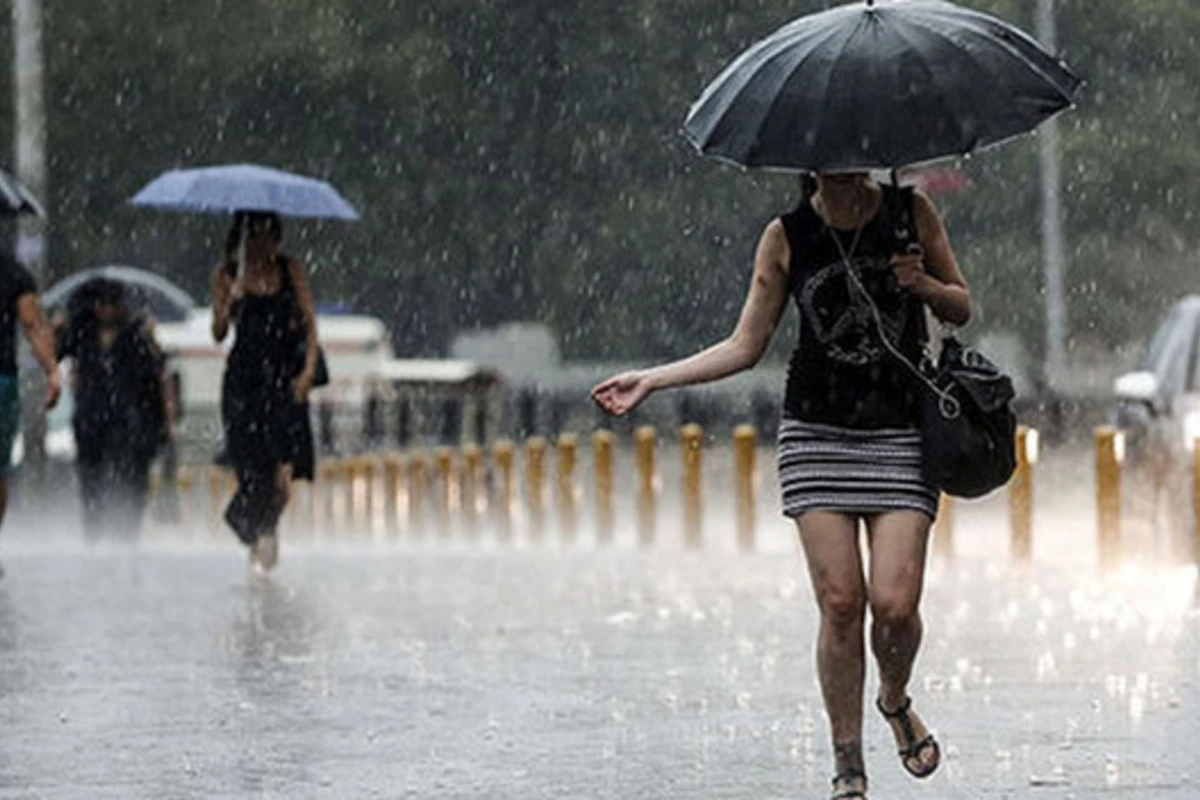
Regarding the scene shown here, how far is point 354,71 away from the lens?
173 feet

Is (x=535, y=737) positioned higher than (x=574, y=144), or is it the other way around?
(x=574, y=144)

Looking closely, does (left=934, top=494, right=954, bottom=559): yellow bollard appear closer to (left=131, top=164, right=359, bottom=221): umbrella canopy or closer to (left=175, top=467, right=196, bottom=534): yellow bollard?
(left=131, top=164, right=359, bottom=221): umbrella canopy

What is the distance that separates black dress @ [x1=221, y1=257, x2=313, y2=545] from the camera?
1755 cm

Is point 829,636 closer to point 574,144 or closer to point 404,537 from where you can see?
point 404,537

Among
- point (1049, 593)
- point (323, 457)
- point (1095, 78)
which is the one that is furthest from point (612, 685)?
point (1095, 78)

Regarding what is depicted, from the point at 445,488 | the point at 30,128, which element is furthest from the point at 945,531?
the point at 30,128

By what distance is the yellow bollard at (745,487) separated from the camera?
2369 centimetres

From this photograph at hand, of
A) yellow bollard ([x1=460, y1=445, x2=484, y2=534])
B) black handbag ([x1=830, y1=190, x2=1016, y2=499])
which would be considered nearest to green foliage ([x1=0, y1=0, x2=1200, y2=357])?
yellow bollard ([x1=460, y1=445, x2=484, y2=534])

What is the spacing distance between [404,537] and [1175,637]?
20.4 metres

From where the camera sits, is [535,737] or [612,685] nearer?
[535,737]

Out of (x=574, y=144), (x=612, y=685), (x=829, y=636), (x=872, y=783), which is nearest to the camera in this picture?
(x=829, y=636)

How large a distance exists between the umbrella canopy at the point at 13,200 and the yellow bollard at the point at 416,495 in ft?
47.7

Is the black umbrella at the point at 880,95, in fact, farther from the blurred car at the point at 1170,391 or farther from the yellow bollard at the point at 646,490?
the yellow bollard at the point at 646,490

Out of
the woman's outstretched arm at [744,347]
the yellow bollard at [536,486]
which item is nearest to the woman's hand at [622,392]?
the woman's outstretched arm at [744,347]
